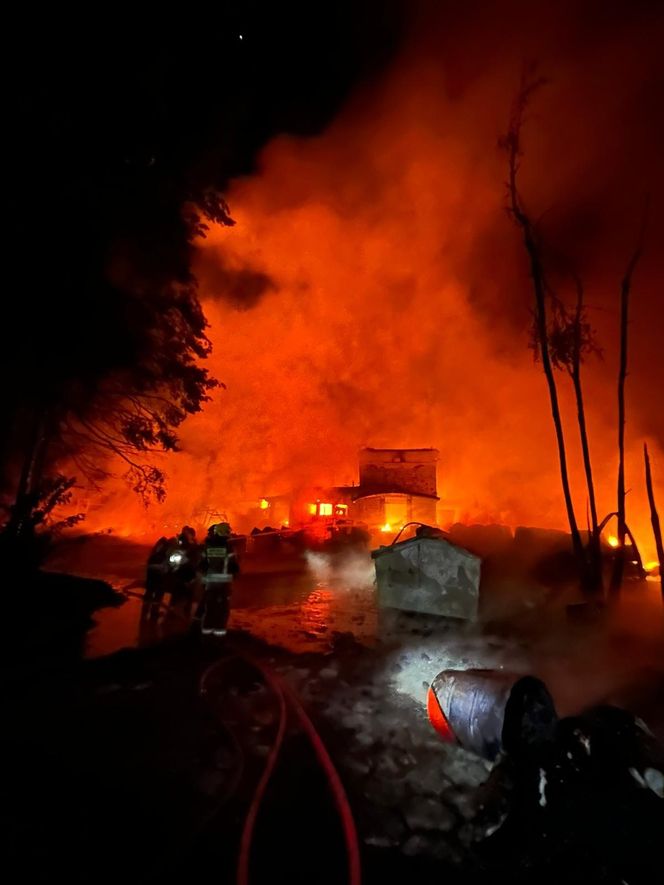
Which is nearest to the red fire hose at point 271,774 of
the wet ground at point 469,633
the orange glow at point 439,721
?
the orange glow at point 439,721

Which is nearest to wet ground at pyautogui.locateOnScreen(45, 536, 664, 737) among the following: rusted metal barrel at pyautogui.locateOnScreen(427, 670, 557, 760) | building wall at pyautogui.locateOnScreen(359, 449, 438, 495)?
rusted metal barrel at pyautogui.locateOnScreen(427, 670, 557, 760)

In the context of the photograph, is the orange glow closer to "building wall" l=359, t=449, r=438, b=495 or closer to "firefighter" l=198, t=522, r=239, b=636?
"firefighter" l=198, t=522, r=239, b=636

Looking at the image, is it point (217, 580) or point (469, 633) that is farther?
point (469, 633)

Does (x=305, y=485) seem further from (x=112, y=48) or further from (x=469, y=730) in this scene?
(x=469, y=730)

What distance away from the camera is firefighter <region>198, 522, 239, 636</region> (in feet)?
25.2

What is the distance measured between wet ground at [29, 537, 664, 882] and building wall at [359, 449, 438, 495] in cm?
2165

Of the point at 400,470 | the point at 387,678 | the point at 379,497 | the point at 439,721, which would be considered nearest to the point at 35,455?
the point at 387,678

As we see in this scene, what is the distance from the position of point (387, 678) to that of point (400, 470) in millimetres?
30091

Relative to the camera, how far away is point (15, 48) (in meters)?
9.20

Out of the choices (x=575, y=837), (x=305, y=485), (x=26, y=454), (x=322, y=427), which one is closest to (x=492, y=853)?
(x=575, y=837)

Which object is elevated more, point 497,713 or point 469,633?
point 469,633

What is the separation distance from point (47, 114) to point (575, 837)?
560 inches

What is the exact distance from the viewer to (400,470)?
119 feet

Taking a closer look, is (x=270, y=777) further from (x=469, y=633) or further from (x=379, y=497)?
(x=379, y=497)
